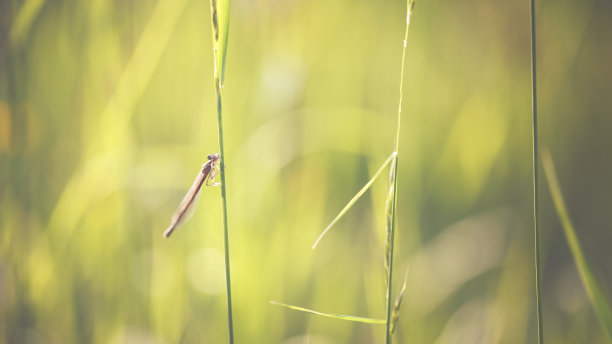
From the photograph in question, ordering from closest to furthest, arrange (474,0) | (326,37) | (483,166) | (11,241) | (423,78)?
(11,241) < (483,166) < (326,37) < (423,78) < (474,0)

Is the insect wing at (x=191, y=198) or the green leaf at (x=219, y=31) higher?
the green leaf at (x=219, y=31)

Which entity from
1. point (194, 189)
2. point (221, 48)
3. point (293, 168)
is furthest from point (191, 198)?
point (293, 168)

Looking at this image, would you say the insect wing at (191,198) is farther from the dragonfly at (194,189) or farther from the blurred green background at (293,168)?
the blurred green background at (293,168)

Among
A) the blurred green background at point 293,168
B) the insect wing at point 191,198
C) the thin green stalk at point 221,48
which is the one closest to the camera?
the thin green stalk at point 221,48

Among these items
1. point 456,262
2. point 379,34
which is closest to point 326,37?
point 379,34

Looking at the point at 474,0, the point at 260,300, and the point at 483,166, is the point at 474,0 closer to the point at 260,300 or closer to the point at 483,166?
the point at 483,166

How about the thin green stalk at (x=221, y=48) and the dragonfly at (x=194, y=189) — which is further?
the dragonfly at (x=194, y=189)

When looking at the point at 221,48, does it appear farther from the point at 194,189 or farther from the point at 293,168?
the point at 293,168

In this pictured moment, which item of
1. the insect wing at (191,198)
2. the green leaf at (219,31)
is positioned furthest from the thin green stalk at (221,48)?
the insect wing at (191,198)

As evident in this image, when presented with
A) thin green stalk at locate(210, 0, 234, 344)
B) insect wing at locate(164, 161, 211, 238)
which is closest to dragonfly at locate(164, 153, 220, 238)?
insect wing at locate(164, 161, 211, 238)
